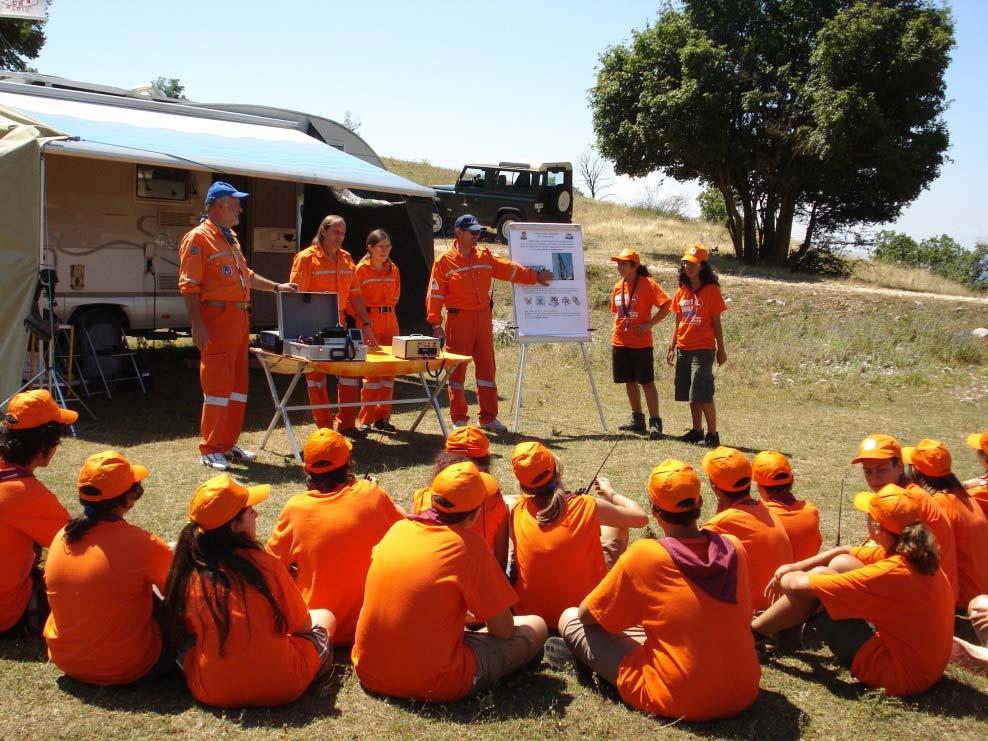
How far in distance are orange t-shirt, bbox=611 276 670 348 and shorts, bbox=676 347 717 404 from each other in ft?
1.40

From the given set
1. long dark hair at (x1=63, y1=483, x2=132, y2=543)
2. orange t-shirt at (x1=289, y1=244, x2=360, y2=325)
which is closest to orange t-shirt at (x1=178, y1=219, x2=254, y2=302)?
orange t-shirt at (x1=289, y1=244, x2=360, y2=325)

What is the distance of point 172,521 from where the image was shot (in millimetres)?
5180

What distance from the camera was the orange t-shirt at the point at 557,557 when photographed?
352 centimetres

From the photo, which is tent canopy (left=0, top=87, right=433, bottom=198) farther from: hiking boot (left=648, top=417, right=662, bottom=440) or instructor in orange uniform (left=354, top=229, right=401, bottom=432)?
hiking boot (left=648, top=417, right=662, bottom=440)

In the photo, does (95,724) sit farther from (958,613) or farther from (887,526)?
(958,613)

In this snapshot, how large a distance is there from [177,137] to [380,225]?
311 centimetres

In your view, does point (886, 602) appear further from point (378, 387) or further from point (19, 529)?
point (378, 387)

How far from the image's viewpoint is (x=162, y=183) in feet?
31.6

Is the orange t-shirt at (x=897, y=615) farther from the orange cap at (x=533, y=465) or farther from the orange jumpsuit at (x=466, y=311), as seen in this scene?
the orange jumpsuit at (x=466, y=311)

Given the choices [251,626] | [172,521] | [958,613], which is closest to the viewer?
[251,626]

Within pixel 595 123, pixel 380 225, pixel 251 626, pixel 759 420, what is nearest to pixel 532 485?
pixel 251 626

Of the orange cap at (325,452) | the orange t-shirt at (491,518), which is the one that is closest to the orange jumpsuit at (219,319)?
the orange cap at (325,452)

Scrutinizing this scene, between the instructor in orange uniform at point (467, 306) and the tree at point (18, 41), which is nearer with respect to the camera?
the instructor in orange uniform at point (467, 306)

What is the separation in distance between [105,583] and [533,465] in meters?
1.61
